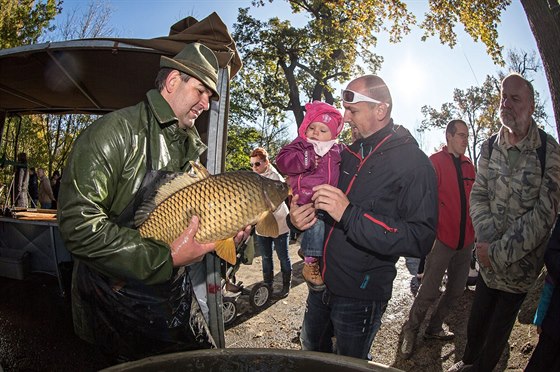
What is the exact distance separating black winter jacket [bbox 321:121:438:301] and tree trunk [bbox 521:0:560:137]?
4.12 m

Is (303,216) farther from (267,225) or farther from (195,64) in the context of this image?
(195,64)

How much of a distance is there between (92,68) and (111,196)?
360 centimetres

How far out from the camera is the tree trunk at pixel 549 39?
5.06m

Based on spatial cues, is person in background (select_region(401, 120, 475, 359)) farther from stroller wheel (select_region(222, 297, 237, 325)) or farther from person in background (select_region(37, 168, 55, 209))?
person in background (select_region(37, 168, 55, 209))

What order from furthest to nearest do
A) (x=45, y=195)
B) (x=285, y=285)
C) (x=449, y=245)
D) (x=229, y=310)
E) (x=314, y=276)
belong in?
(x=45, y=195)
(x=285, y=285)
(x=229, y=310)
(x=449, y=245)
(x=314, y=276)

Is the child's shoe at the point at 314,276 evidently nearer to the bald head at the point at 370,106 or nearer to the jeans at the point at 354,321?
the jeans at the point at 354,321

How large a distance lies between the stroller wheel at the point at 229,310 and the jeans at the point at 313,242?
8.67 ft

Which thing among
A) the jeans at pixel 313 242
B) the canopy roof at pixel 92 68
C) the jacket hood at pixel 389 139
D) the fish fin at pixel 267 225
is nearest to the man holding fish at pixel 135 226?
the fish fin at pixel 267 225

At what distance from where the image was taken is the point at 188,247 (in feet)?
5.76

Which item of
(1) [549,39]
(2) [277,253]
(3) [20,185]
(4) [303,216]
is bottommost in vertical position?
(2) [277,253]

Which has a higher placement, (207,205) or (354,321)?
(207,205)

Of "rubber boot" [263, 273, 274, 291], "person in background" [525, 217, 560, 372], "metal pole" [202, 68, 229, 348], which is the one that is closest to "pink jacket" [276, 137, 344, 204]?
"metal pole" [202, 68, 229, 348]

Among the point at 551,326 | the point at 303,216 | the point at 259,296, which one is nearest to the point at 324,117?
the point at 303,216

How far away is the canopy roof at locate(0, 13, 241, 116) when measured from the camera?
3059 mm
